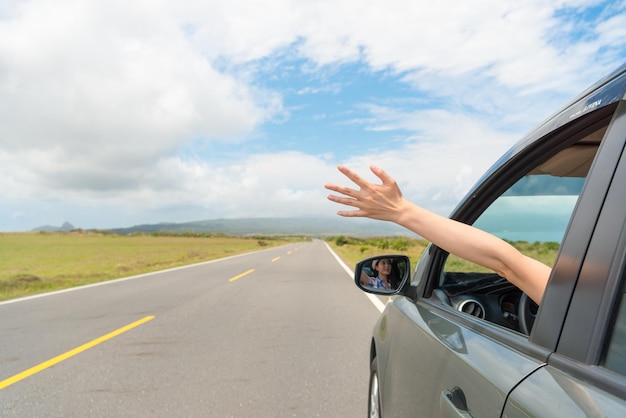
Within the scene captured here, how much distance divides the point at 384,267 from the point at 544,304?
1529 millimetres

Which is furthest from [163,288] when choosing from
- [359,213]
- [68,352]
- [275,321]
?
[359,213]

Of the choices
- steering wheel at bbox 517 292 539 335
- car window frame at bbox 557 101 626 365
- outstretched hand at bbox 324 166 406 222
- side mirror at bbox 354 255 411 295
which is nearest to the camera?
car window frame at bbox 557 101 626 365

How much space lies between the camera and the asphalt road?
4039mm

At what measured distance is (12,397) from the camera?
4.12 meters

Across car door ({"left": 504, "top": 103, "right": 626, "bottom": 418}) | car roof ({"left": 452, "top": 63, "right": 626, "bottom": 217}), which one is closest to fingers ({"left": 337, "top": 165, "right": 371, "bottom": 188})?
car roof ({"left": 452, "top": 63, "right": 626, "bottom": 217})

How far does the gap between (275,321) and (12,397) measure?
4189 millimetres

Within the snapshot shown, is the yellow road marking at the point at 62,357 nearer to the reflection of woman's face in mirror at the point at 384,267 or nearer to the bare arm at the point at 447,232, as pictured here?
the reflection of woman's face in mirror at the point at 384,267

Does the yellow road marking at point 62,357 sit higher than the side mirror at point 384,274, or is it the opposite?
the side mirror at point 384,274

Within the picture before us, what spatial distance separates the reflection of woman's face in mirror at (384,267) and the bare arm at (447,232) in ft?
3.30

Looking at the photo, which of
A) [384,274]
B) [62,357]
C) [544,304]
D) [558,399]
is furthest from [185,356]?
[558,399]

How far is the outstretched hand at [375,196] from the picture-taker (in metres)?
1.75

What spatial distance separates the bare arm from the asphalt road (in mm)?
2597

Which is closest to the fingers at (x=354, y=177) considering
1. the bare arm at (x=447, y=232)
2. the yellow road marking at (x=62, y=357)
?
the bare arm at (x=447, y=232)

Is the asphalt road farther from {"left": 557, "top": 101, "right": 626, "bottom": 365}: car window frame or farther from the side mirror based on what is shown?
{"left": 557, "top": 101, "right": 626, "bottom": 365}: car window frame
